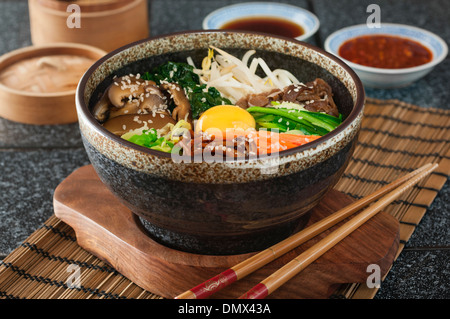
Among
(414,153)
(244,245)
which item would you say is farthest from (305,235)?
(414,153)

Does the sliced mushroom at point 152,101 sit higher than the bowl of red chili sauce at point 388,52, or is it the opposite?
the sliced mushroom at point 152,101

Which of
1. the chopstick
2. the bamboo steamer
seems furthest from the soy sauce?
the chopstick

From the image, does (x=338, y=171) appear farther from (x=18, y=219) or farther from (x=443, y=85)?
(x=443, y=85)

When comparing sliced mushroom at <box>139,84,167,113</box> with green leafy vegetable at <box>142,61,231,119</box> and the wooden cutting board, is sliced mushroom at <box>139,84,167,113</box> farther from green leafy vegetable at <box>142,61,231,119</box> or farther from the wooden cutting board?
the wooden cutting board

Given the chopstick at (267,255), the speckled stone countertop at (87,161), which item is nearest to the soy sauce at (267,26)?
the speckled stone countertop at (87,161)

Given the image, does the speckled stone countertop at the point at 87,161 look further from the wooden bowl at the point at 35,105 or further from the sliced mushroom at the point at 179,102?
the sliced mushroom at the point at 179,102

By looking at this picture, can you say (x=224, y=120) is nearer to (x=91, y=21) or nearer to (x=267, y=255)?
(x=267, y=255)
